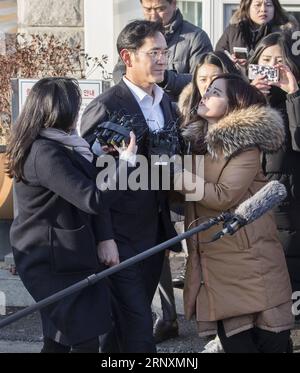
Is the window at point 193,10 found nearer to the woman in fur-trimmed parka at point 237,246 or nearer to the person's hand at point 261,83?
the person's hand at point 261,83

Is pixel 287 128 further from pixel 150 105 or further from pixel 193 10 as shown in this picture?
pixel 193 10

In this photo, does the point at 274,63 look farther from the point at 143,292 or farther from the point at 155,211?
the point at 143,292

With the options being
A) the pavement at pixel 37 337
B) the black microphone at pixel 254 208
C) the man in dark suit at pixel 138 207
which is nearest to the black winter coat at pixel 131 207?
the man in dark suit at pixel 138 207

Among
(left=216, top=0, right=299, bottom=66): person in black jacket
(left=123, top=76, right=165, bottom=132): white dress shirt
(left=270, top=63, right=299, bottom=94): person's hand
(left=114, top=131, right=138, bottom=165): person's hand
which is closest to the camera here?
(left=114, top=131, right=138, bottom=165): person's hand

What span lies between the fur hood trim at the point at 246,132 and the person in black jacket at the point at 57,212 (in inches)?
18.7

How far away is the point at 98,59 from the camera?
26.0 ft

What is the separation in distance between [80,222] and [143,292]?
0.59m

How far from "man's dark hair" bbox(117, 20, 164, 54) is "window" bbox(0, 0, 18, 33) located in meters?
3.75

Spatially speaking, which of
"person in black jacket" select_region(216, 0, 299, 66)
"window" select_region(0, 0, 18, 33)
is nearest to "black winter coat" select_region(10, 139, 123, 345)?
"person in black jacket" select_region(216, 0, 299, 66)

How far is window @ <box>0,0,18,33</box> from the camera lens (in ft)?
27.6

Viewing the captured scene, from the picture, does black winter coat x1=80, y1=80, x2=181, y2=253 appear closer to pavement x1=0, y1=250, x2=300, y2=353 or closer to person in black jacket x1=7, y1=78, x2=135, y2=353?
person in black jacket x1=7, y1=78, x2=135, y2=353

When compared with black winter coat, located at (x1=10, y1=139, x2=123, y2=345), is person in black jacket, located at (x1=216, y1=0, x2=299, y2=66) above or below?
above

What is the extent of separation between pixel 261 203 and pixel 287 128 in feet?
4.21
